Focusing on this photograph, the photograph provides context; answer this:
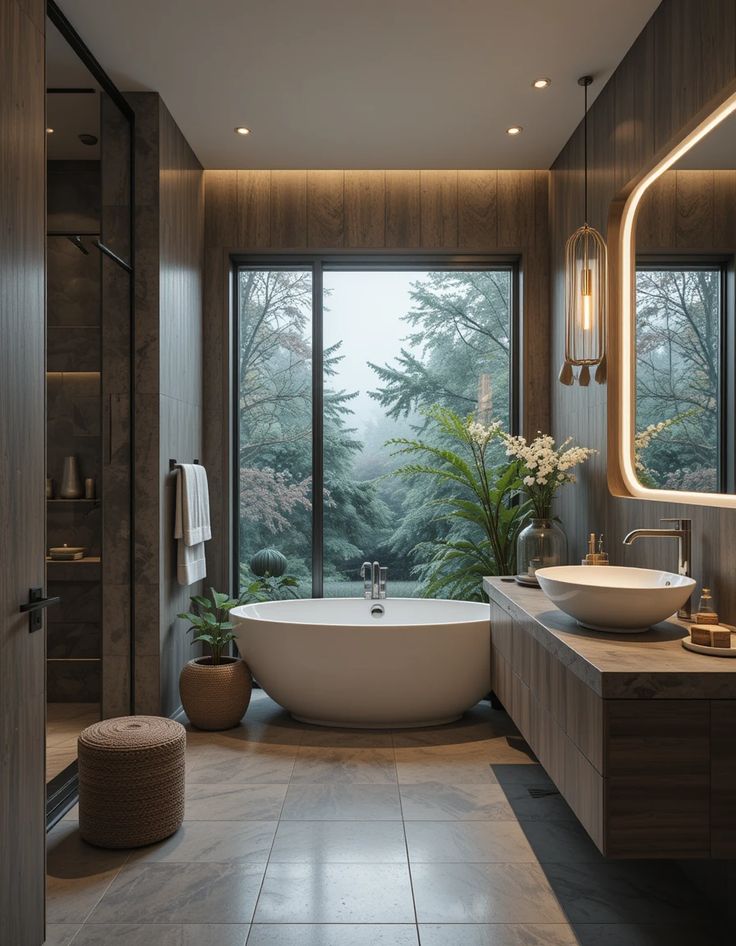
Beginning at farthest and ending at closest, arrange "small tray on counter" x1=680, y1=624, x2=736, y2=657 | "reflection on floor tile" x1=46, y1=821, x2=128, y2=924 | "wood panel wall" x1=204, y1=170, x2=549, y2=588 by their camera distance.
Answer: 1. "wood panel wall" x1=204, y1=170, x2=549, y2=588
2. "reflection on floor tile" x1=46, y1=821, x2=128, y2=924
3. "small tray on counter" x1=680, y1=624, x2=736, y2=657

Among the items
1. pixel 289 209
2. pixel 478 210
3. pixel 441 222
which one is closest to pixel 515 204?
pixel 478 210

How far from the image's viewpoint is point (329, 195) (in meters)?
4.42

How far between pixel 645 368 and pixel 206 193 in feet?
9.23

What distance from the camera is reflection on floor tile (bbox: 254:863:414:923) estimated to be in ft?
7.00

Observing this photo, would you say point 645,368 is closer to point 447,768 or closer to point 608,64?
point 608,64

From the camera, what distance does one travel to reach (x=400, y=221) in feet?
14.5

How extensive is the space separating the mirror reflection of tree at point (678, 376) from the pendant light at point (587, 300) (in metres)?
0.34

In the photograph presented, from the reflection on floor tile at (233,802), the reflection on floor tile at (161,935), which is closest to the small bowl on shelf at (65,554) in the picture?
the reflection on floor tile at (233,802)

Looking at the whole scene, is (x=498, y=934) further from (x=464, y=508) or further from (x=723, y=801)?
(x=464, y=508)

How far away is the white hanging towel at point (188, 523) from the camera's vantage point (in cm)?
370

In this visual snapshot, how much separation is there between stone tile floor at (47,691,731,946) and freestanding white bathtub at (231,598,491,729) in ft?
1.13

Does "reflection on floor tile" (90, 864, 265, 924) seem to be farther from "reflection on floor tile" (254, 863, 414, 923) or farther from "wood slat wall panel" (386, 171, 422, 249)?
"wood slat wall panel" (386, 171, 422, 249)

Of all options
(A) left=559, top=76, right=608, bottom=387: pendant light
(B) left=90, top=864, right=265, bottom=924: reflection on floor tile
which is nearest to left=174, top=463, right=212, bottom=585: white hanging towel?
(B) left=90, top=864, right=265, bottom=924: reflection on floor tile

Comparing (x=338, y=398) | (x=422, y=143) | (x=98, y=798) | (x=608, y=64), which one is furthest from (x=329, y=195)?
(x=98, y=798)
